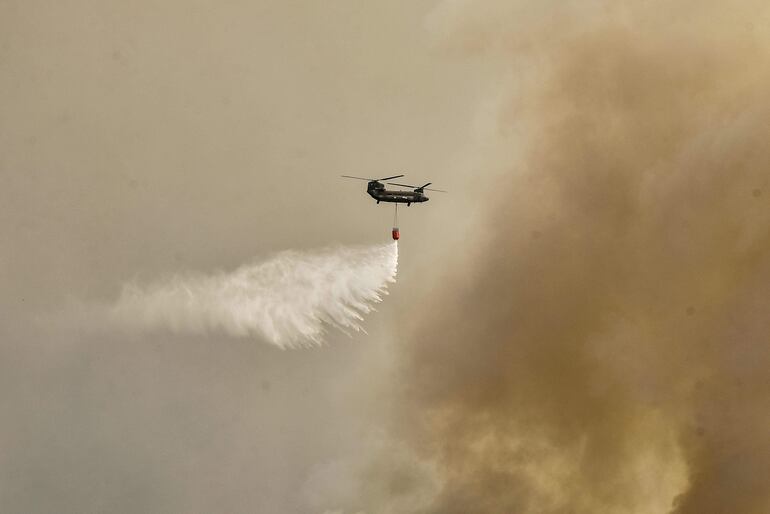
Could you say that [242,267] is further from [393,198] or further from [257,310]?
[393,198]

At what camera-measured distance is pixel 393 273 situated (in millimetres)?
91188

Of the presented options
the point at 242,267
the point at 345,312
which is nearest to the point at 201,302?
the point at 242,267

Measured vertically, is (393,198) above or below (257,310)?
above

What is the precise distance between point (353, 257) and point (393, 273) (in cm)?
284

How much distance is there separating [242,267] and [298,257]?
11.5 ft

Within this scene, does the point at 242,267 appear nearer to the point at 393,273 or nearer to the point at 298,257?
the point at 298,257

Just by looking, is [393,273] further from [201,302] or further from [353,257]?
[201,302]

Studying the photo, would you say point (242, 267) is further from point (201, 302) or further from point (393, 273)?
point (393, 273)

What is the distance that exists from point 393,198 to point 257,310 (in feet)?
35.2

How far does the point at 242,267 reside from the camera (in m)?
89.6

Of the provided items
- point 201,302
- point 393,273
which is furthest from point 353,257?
point 201,302

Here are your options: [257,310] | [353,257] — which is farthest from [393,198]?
[257,310]

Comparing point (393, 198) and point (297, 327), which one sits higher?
point (393, 198)

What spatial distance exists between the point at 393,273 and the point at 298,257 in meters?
6.16
